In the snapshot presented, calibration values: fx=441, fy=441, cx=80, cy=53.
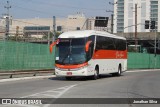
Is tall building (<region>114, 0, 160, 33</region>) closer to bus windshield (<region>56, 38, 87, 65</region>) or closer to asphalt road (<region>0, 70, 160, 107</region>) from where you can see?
bus windshield (<region>56, 38, 87, 65</region>)

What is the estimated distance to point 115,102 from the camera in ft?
51.8

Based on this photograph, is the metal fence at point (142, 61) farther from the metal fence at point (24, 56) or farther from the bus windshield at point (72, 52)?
the bus windshield at point (72, 52)

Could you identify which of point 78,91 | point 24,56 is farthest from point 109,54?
point 78,91

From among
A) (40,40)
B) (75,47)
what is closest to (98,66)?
(75,47)

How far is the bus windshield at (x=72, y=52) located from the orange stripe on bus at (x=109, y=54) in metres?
1.49

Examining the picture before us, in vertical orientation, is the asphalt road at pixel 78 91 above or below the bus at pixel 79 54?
below

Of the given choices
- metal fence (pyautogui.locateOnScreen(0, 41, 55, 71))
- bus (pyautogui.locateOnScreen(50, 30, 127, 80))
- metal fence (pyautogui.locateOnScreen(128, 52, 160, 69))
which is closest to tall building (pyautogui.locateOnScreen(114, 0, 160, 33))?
metal fence (pyautogui.locateOnScreen(128, 52, 160, 69))

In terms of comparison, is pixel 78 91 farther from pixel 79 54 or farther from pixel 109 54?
pixel 109 54

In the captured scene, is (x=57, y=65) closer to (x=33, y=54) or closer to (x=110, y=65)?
(x=110, y=65)

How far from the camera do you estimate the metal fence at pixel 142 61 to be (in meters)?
67.1

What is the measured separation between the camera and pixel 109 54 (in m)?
34.5

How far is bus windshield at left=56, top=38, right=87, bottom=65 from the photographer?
97.4ft

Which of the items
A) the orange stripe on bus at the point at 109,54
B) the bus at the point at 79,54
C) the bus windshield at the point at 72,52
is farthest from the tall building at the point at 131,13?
the bus windshield at the point at 72,52

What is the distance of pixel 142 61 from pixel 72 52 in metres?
45.1
